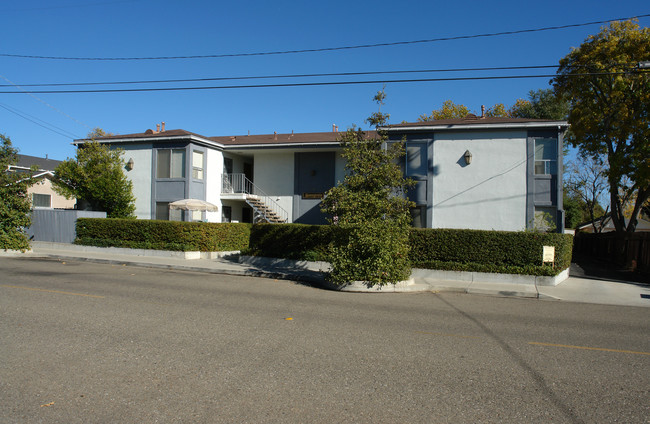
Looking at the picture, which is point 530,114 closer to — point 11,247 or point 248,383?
point 11,247

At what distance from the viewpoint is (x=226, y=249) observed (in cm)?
2238

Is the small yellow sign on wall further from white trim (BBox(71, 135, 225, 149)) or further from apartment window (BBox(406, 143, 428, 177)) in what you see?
white trim (BBox(71, 135, 225, 149))

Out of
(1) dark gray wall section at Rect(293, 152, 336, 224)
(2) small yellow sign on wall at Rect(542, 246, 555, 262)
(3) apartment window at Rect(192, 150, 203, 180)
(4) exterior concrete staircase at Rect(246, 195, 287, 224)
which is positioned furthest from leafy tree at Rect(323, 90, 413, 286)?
(3) apartment window at Rect(192, 150, 203, 180)

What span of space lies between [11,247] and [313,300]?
16.4 metres

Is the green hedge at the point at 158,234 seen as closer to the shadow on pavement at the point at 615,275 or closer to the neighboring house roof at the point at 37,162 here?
the shadow on pavement at the point at 615,275

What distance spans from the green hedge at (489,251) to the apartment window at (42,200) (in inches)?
1234

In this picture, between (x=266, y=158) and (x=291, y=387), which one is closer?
(x=291, y=387)

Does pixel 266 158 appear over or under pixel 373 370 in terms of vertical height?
over

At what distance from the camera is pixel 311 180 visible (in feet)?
84.4

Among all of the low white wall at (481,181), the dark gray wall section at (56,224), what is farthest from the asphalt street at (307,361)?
the dark gray wall section at (56,224)

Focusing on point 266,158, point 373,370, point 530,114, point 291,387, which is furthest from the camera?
point 530,114

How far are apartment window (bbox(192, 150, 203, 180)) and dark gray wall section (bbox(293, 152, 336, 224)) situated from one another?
514 cm

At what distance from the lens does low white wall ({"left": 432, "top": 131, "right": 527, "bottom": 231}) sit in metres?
19.7

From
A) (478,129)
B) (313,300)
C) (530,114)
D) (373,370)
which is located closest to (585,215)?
(530,114)
